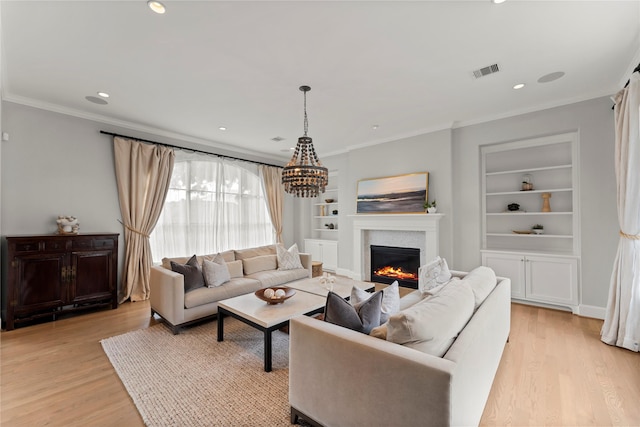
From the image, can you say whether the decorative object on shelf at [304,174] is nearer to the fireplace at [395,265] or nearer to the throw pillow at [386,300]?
the throw pillow at [386,300]

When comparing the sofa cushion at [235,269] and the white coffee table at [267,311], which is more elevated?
the sofa cushion at [235,269]

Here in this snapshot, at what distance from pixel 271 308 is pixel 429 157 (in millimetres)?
3760

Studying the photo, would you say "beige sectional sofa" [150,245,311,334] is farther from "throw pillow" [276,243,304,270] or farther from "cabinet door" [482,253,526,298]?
"cabinet door" [482,253,526,298]

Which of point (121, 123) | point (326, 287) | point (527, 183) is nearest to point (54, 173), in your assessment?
point (121, 123)

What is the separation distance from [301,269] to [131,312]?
2.62 metres

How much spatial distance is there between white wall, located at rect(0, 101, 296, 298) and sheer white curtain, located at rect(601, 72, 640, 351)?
6.54 m

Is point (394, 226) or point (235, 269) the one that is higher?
point (394, 226)

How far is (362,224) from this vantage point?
5.66 m

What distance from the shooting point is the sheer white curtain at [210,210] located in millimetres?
5039

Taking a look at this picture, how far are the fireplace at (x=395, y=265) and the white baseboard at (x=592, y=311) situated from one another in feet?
7.29

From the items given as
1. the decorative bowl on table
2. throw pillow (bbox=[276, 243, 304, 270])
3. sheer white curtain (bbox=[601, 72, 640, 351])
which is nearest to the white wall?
throw pillow (bbox=[276, 243, 304, 270])

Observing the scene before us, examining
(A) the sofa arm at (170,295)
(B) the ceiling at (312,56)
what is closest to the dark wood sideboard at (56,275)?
(A) the sofa arm at (170,295)

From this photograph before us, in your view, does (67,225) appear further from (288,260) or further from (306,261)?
(306,261)

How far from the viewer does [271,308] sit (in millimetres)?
2859
